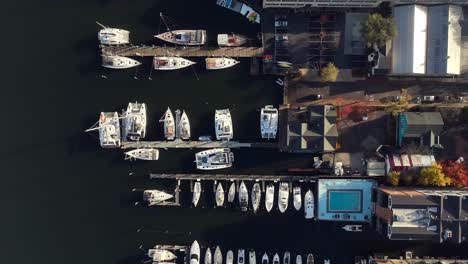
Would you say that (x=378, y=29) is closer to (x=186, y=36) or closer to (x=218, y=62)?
(x=218, y=62)

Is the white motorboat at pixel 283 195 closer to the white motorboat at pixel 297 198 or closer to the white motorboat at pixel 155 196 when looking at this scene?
the white motorboat at pixel 297 198

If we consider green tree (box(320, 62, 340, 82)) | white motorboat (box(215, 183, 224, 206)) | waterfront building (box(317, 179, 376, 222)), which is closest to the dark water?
white motorboat (box(215, 183, 224, 206))

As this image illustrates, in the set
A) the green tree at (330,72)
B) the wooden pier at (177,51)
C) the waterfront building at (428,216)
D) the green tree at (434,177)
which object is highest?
the wooden pier at (177,51)

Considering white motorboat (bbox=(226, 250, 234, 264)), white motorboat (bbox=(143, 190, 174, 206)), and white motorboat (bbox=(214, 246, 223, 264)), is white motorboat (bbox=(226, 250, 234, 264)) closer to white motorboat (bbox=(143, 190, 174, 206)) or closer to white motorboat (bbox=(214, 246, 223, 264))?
white motorboat (bbox=(214, 246, 223, 264))

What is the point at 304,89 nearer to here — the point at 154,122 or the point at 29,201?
the point at 154,122

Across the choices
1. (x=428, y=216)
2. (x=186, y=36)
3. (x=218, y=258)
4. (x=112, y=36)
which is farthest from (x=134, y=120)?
(x=428, y=216)

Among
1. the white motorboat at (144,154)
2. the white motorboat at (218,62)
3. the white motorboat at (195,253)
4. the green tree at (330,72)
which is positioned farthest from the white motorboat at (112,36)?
the white motorboat at (195,253)
